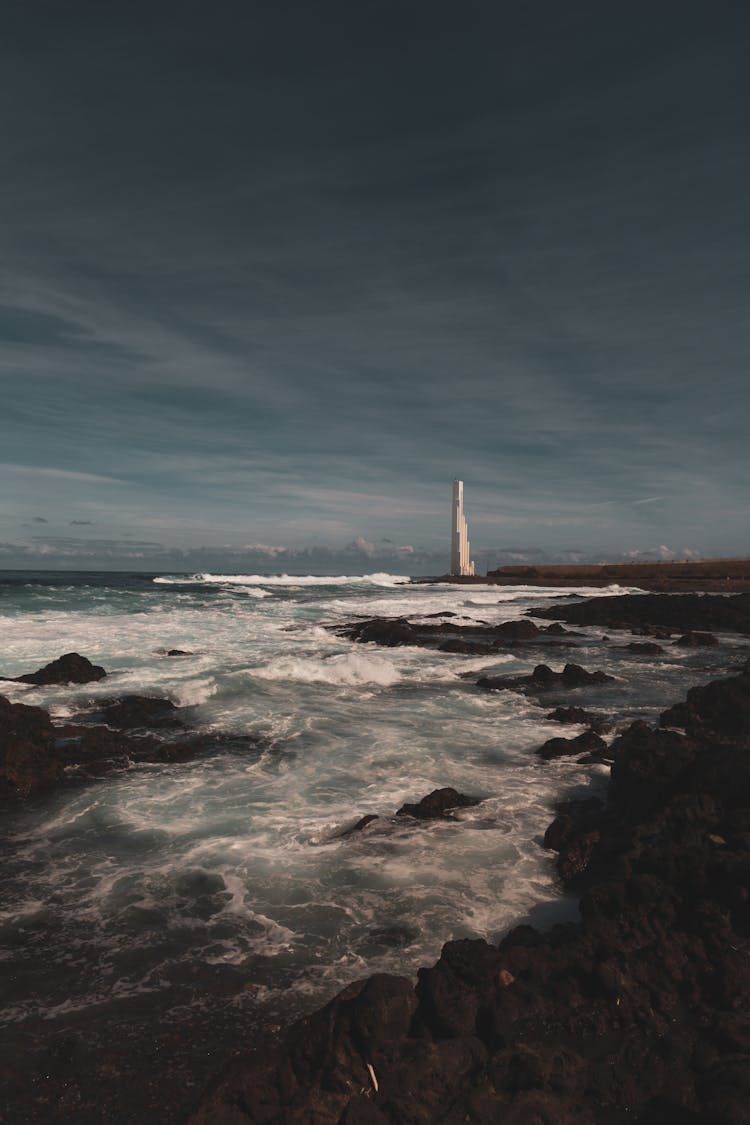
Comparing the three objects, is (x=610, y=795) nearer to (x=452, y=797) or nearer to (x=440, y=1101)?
(x=452, y=797)

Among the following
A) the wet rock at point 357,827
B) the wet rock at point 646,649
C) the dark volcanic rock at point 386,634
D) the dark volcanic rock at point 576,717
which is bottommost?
the wet rock at point 357,827

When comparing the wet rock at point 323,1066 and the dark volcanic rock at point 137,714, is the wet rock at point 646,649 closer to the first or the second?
the dark volcanic rock at point 137,714

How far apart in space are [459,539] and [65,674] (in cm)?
7669

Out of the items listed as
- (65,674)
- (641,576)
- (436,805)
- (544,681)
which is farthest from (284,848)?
(641,576)

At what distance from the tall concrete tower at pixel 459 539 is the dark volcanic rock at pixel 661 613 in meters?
49.7

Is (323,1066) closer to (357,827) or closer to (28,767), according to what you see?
(357,827)

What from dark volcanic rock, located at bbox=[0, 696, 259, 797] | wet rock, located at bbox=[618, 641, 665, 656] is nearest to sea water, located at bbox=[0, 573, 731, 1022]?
dark volcanic rock, located at bbox=[0, 696, 259, 797]

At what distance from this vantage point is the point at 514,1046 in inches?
159

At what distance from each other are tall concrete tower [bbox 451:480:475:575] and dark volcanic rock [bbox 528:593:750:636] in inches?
1957

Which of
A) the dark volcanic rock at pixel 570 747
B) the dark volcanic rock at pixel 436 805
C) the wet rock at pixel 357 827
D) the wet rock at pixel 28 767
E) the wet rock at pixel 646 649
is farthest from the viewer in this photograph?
the wet rock at pixel 646 649

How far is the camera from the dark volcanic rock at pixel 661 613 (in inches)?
1287

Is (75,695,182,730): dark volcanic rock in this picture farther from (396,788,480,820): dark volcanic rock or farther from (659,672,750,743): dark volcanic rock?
(659,672,750,743): dark volcanic rock

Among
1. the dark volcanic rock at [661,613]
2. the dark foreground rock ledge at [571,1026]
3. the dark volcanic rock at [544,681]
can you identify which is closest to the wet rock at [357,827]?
the dark foreground rock ledge at [571,1026]

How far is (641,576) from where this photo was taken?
240 ft
